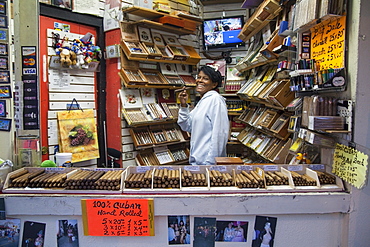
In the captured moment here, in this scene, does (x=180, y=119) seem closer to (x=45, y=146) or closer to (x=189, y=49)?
(x=45, y=146)

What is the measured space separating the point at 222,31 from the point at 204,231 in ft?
16.5

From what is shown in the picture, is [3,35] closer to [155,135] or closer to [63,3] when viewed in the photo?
[63,3]

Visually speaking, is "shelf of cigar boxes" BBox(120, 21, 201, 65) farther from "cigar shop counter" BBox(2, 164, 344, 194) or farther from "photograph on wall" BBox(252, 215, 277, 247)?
"photograph on wall" BBox(252, 215, 277, 247)

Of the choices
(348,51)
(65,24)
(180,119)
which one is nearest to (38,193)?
(180,119)

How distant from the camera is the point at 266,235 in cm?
191

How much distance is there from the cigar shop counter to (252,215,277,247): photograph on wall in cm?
19

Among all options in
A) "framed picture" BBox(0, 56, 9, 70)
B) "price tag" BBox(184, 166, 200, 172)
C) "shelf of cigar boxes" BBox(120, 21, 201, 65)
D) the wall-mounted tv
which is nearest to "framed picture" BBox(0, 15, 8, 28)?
"framed picture" BBox(0, 56, 9, 70)

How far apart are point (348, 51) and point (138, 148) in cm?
349

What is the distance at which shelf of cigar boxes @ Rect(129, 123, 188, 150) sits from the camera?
4.78 meters

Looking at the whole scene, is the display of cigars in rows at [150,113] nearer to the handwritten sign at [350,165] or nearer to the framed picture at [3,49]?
the framed picture at [3,49]

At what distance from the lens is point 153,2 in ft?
15.8

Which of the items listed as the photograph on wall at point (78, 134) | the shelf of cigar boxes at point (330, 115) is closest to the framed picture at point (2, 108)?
the photograph on wall at point (78, 134)

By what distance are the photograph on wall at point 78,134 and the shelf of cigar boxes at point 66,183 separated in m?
2.17

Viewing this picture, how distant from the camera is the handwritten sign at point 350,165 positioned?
169 centimetres
